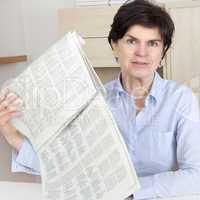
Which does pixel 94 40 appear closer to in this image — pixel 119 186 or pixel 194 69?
pixel 194 69

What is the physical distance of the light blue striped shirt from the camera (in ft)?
2.54

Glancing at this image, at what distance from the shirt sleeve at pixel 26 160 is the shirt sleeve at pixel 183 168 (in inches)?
9.6

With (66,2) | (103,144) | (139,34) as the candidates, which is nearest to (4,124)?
(103,144)

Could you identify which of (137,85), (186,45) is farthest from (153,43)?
(186,45)

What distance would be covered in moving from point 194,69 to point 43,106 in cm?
113

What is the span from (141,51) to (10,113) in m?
0.35

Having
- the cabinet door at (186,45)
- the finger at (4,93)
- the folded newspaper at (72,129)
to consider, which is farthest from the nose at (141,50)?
the cabinet door at (186,45)

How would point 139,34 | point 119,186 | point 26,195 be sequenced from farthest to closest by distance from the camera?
point 139,34 → point 26,195 → point 119,186

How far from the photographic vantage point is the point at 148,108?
0.89 metres

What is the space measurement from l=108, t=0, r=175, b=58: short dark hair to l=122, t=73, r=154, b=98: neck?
10cm

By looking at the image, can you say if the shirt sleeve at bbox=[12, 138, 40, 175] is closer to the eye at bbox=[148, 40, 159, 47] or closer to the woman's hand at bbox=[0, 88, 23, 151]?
the woman's hand at bbox=[0, 88, 23, 151]

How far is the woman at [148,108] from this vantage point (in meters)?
0.79

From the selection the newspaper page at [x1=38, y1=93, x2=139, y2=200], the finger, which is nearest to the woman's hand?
the finger

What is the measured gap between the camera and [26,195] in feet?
2.29
